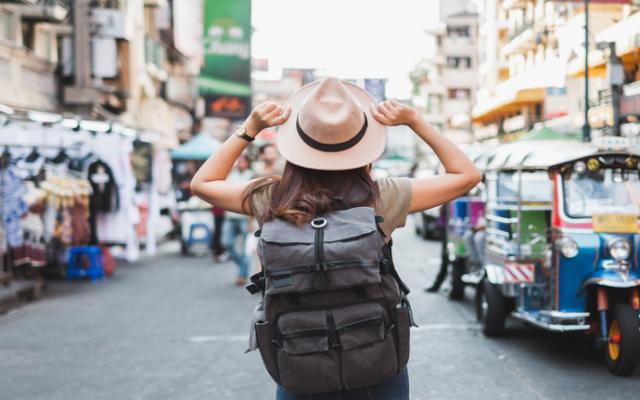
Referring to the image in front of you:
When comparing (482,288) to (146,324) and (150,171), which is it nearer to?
(146,324)

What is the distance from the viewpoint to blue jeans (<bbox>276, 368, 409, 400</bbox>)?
8.49ft

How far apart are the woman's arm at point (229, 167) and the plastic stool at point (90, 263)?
410 inches

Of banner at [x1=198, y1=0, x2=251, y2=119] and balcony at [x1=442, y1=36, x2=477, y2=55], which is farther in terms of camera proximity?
balcony at [x1=442, y1=36, x2=477, y2=55]

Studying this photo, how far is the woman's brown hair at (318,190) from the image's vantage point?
2564 mm

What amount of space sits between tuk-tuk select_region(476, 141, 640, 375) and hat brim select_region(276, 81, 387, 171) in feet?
14.1

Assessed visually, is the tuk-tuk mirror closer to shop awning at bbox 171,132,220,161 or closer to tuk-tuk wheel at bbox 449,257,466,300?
tuk-tuk wheel at bbox 449,257,466,300

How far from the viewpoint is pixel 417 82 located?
9112cm

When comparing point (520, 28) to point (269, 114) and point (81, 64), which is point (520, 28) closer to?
point (81, 64)

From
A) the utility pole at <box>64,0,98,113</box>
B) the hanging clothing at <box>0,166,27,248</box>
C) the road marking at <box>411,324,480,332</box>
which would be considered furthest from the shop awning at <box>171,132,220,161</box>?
the road marking at <box>411,324,480,332</box>

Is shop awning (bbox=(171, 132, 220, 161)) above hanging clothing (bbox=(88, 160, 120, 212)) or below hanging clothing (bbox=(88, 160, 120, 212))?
above

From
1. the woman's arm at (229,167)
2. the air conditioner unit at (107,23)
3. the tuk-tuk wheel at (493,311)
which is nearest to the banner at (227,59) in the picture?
the air conditioner unit at (107,23)

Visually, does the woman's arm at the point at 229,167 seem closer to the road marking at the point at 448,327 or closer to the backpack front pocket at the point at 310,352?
the backpack front pocket at the point at 310,352

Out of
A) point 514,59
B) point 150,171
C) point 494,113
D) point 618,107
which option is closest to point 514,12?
point 514,59

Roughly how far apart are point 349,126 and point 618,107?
18751 millimetres
